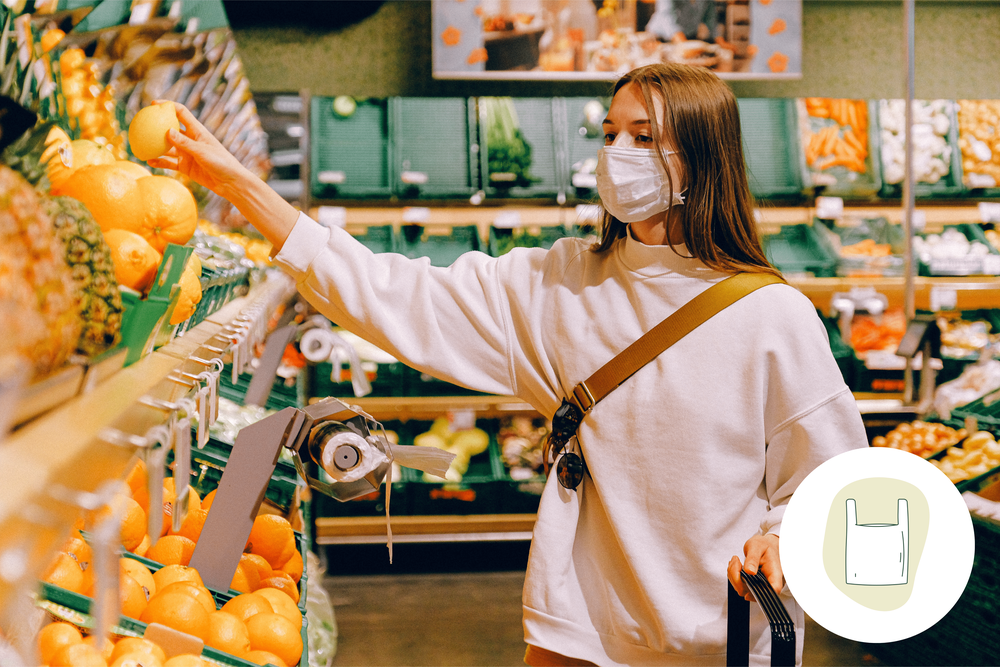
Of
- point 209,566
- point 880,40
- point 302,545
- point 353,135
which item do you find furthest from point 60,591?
point 880,40

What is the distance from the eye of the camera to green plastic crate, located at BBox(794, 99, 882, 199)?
4020 millimetres

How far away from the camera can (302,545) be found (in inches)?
67.2

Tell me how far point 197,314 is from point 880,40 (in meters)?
4.92

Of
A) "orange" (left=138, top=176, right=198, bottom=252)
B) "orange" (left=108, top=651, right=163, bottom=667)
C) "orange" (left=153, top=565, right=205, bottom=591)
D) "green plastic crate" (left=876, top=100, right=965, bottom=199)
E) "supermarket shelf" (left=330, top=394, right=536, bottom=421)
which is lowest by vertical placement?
"supermarket shelf" (left=330, top=394, right=536, bottom=421)

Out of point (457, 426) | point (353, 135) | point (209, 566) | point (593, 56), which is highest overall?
point (593, 56)

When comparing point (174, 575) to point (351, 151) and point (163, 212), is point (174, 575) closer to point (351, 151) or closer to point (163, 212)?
point (163, 212)

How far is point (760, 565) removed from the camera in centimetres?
109

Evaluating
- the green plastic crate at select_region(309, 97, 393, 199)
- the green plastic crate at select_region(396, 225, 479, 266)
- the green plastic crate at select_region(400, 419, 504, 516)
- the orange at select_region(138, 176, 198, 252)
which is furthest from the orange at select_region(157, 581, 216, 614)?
the green plastic crate at select_region(309, 97, 393, 199)

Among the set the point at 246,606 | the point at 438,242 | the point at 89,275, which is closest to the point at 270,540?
the point at 246,606

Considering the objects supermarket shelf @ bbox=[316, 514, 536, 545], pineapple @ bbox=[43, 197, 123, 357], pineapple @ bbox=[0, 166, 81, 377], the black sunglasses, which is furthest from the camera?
supermarket shelf @ bbox=[316, 514, 536, 545]

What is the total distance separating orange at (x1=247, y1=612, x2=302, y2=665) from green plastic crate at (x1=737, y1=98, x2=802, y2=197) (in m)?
3.58

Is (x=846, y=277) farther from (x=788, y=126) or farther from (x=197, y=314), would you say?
(x=197, y=314)

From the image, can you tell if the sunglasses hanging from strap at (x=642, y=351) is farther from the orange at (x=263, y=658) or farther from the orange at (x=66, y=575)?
the orange at (x=66, y=575)

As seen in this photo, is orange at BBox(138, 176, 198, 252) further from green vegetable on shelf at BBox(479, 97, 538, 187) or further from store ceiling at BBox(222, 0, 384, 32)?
store ceiling at BBox(222, 0, 384, 32)
